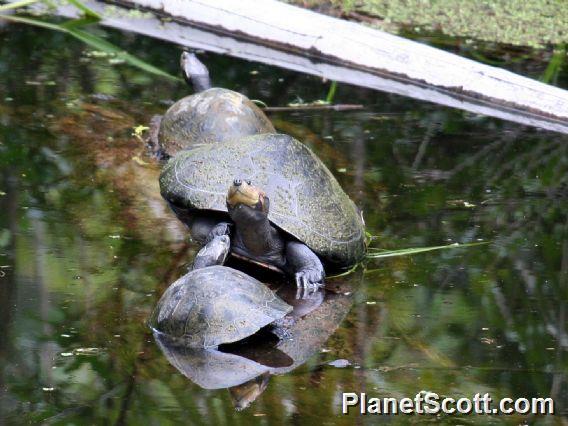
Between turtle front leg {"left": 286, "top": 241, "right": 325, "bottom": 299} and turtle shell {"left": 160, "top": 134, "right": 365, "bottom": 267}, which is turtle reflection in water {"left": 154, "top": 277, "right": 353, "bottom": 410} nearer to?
turtle front leg {"left": 286, "top": 241, "right": 325, "bottom": 299}

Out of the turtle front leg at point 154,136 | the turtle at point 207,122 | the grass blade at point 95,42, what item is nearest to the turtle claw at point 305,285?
the turtle at point 207,122

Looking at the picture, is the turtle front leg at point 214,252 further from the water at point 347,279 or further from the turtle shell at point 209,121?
the turtle shell at point 209,121

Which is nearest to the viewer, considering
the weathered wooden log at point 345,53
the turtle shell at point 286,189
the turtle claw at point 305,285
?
the turtle claw at point 305,285

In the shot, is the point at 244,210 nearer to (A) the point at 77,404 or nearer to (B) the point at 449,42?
(A) the point at 77,404

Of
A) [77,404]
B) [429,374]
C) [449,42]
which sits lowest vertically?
[77,404]

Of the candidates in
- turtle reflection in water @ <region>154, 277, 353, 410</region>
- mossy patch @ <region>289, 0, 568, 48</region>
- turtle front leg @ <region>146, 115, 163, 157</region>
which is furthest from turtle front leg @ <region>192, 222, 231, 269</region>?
mossy patch @ <region>289, 0, 568, 48</region>

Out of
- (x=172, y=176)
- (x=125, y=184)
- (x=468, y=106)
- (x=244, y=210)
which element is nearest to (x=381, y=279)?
(x=244, y=210)
